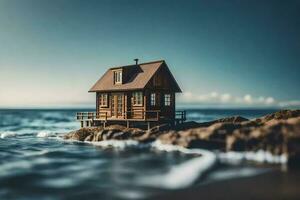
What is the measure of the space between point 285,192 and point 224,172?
14.4 feet

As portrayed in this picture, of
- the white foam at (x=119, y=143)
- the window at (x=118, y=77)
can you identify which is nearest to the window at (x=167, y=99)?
the window at (x=118, y=77)

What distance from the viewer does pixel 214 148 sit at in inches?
1011

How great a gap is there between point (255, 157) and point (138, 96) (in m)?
16.4

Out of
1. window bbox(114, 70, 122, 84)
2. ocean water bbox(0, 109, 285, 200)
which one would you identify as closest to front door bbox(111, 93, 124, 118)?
window bbox(114, 70, 122, 84)

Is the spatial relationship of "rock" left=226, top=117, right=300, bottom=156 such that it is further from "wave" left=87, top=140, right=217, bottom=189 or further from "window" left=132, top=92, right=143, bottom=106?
"window" left=132, top=92, right=143, bottom=106

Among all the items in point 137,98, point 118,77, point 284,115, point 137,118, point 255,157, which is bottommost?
point 255,157

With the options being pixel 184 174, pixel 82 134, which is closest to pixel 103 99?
pixel 82 134

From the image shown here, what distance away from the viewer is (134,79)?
3803 centimetres

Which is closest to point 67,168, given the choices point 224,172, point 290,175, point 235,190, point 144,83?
point 224,172

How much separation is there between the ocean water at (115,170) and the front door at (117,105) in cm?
798

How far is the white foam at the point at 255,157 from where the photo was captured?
849 inches

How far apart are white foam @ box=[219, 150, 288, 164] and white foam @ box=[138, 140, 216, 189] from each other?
944mm

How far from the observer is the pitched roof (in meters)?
36.4

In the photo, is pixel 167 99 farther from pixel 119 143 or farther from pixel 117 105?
pixel 119 143
